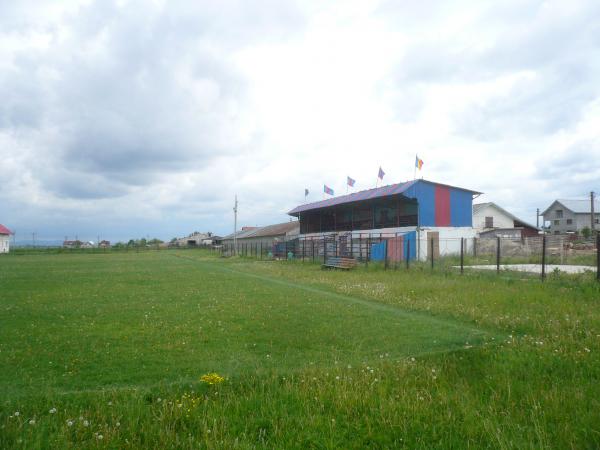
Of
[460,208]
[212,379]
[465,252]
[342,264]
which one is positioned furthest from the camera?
[460,208]

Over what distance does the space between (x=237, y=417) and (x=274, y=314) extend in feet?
18.8

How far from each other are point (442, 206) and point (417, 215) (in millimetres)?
2456

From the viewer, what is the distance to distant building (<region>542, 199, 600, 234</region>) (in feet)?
220

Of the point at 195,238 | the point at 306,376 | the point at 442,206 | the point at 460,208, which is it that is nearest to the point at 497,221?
the point at 460,208

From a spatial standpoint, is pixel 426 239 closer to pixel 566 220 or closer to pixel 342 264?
pixel 342 264

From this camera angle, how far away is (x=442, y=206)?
38219 mm

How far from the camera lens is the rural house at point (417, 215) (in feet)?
119

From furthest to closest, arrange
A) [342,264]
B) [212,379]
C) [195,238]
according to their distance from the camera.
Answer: [195,238] < [342,264] < [212,379]

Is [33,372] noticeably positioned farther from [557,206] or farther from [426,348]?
[557,206]

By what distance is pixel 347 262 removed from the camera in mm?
23812

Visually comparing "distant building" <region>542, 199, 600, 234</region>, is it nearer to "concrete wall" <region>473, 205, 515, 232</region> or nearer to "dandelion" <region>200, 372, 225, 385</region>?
"concrete wall" <region>473, 205, 515, 232</region>

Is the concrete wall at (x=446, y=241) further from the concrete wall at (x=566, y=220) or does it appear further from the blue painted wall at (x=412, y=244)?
→ the concrete wall at (x=566, y=220)

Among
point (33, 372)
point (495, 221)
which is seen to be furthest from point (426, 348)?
point (495, 221)

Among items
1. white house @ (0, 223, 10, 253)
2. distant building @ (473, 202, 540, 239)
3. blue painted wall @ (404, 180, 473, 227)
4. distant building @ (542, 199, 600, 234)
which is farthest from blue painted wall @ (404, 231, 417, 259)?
white house @ (0, 223, 10, 253)
